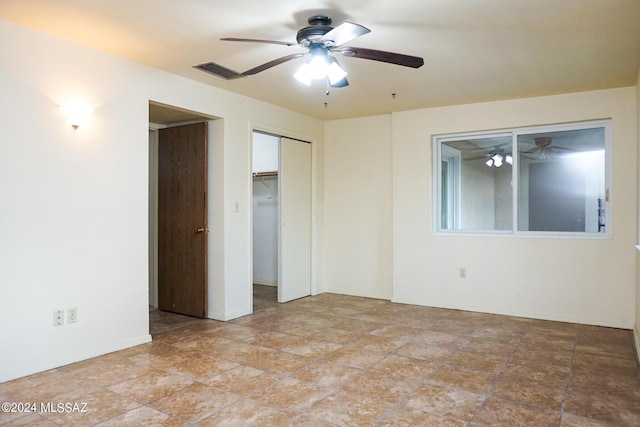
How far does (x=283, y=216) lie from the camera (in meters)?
5.10

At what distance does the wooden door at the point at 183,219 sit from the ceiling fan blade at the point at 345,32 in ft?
7.37

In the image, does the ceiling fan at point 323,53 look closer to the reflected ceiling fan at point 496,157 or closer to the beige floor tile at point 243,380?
the beige floor tile at point 243,380

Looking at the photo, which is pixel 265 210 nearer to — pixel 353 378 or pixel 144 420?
pixel 353 378

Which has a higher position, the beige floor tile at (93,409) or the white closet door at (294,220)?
the white closet door at (294,220)

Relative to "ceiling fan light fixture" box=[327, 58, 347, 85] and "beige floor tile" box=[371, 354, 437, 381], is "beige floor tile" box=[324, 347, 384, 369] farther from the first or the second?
"ceiling fan light fixture" box=[327, 58, 347, 85]

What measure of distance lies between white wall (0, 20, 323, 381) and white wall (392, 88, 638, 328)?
2.53m

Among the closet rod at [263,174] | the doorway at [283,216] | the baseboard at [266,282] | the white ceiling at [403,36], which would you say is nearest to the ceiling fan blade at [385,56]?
the white ceiling at [403,36]

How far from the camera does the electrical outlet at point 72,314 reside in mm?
3021

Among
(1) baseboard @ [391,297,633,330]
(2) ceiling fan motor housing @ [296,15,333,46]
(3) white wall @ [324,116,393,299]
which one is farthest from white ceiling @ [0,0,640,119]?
(1) baseboard @ [391,297,633,330]

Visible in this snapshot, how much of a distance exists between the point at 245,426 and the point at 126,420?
637mm

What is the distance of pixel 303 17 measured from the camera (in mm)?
2607

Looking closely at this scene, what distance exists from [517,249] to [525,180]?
29.5 inches

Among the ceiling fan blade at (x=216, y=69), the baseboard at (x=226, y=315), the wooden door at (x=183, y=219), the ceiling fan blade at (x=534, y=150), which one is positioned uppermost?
the ceiling fan blade at (x=216, y=69)

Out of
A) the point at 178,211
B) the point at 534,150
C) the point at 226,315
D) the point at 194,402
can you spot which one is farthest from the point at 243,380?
the point at 534,150
